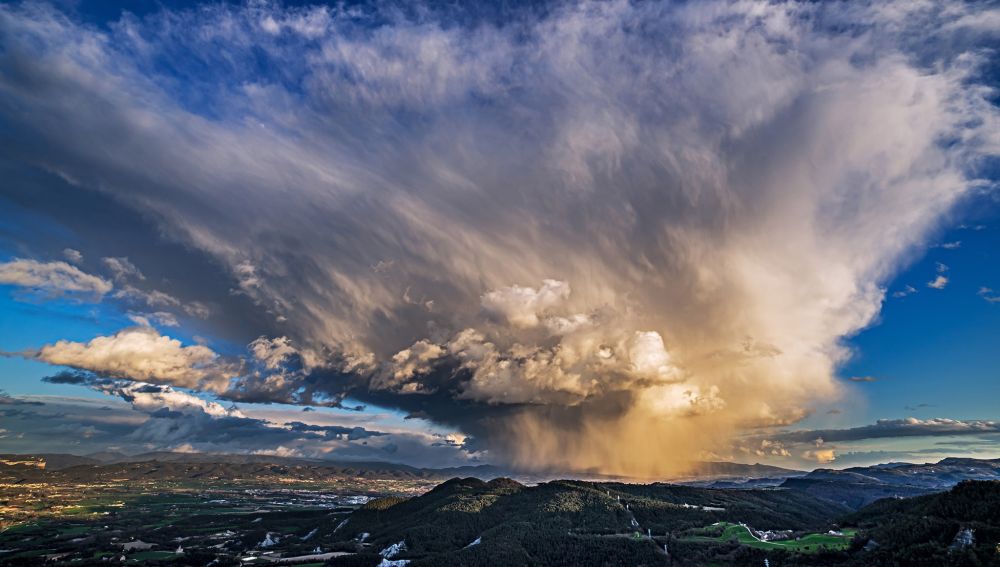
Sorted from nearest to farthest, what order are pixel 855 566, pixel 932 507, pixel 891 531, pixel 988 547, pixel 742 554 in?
pixel 988 547
pixel 855 566
pixel 891 531
pixel 932 507
pixel 742 554

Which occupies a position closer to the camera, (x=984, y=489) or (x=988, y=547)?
(x=988, y=547)

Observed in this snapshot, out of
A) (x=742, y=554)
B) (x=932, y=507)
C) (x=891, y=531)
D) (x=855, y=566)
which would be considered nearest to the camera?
(x=855, y=566)

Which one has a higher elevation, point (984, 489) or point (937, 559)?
point (984, 489)

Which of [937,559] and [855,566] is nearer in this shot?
[937,559]

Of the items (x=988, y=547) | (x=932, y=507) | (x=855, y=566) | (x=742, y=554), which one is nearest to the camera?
(x=988, y=547)

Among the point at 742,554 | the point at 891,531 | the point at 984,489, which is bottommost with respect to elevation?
the point at 742,554

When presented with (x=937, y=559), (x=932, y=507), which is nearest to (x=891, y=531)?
(x=932, y=507)

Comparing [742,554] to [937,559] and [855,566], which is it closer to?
[855,566]

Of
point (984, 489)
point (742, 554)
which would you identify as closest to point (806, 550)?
point (742, 554)

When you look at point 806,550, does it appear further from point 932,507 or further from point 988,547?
point 988,547
